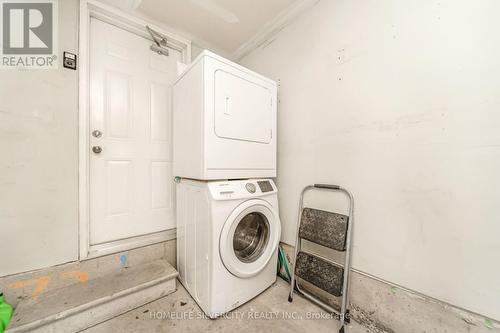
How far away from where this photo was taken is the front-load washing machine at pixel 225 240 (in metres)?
1.24

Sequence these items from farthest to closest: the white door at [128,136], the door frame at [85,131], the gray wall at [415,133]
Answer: the white door at [128,136] < the door frame at [85,131] < the gray wall at [415,133]

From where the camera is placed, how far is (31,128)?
1287 millimetres

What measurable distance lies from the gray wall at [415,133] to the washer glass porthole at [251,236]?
492 millimetres

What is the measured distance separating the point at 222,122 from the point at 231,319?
137cm

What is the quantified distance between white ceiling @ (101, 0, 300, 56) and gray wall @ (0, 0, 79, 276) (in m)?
0.57

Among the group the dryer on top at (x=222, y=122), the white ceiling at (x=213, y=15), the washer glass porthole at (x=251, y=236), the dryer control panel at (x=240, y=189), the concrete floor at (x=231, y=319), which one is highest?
the white ceiling at (x=213, y=15)

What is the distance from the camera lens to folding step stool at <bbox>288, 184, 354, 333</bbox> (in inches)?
48.9

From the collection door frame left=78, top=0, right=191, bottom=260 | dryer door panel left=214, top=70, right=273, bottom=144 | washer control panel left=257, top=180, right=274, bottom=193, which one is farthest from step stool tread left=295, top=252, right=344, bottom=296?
door frame left=78, top=0, right=191, bottom=260

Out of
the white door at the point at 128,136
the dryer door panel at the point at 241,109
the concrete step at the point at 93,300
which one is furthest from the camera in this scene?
the white door at the point at 128,136

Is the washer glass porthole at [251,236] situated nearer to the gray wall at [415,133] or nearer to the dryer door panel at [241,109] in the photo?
the gray wall at [415,133]

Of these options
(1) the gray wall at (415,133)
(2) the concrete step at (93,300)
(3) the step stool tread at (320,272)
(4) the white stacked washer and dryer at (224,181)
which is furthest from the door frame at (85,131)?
(1) the gray wall at (415,133)

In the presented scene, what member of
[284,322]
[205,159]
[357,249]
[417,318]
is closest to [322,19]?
[205,159]

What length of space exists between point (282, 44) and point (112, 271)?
2560 millimetres

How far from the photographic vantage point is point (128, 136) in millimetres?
1707
